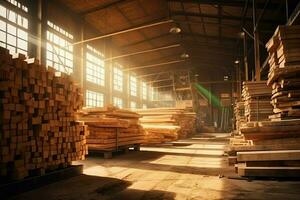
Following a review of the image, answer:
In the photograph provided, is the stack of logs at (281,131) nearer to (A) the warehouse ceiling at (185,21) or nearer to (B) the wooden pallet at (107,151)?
(B) the wooden pallet at (107,151)

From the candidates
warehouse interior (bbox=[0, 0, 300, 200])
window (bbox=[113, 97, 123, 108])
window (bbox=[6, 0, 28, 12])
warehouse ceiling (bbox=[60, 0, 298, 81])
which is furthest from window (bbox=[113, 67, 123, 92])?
window (bbox=[6, 0, 28, 12])

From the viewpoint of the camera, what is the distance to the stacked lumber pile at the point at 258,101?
938 cm

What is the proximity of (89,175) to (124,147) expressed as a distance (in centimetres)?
405

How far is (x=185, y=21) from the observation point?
17.8m

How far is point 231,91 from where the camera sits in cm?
3070

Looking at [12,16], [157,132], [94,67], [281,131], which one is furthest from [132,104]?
[281,131]

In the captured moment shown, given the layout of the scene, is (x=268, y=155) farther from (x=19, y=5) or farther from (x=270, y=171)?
(x=19, y=5)

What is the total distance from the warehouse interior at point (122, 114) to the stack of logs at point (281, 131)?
0.02 m

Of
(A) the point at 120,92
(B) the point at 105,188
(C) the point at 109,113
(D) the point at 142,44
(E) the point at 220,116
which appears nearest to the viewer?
(B) the point at 105,188

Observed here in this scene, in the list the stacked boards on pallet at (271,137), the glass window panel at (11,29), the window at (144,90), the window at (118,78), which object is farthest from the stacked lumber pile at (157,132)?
the window at (144,90)

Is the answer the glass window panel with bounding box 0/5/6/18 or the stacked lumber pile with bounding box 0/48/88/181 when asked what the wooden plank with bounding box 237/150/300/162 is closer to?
the stacked lumber pile with bounding box 0/48/88/181

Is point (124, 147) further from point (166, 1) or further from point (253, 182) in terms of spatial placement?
point (166, 1)

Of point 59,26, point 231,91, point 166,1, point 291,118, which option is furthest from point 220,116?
→ point 291,118

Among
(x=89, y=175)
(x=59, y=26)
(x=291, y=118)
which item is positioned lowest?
(x=89, y=175)
